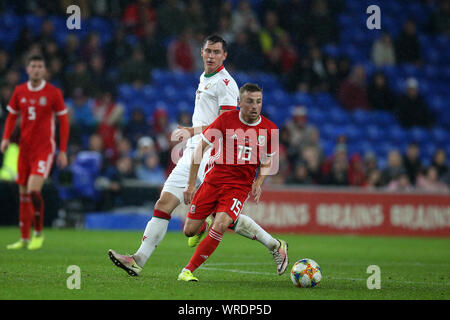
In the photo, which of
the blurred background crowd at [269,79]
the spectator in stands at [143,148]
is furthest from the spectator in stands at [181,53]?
the spectator in stands at [143,148]

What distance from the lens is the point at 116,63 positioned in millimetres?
19344

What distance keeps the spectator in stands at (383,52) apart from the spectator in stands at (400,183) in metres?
5.50

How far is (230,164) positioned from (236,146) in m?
0.19

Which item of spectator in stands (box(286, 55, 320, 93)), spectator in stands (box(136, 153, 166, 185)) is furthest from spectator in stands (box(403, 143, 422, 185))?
spectator in stands (box(136, 153, 166, 185))

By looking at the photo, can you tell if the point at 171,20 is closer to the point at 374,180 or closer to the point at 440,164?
the point at 374,180

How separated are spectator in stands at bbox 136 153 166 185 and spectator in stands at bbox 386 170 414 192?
524 cm

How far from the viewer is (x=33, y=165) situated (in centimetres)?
1105

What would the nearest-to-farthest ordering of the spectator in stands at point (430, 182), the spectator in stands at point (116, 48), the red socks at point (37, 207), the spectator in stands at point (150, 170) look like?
the red socks at point (37, 207), the spectator in stands at point (150, 170), the spectator in stands at point (430, 182), the spectator in stands at point (116, 48)

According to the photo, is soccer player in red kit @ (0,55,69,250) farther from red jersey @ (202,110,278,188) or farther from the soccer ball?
the soccer ball

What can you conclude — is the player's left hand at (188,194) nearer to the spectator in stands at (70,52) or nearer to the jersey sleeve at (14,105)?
the jersey sleeve at (14,105)

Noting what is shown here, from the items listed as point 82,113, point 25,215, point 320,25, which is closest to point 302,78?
point 320,25

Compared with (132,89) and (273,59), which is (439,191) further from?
(132,89)

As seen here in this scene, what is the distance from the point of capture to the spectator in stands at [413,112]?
71.5 ft

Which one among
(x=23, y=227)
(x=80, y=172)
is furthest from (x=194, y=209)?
(x=80, y=172)
